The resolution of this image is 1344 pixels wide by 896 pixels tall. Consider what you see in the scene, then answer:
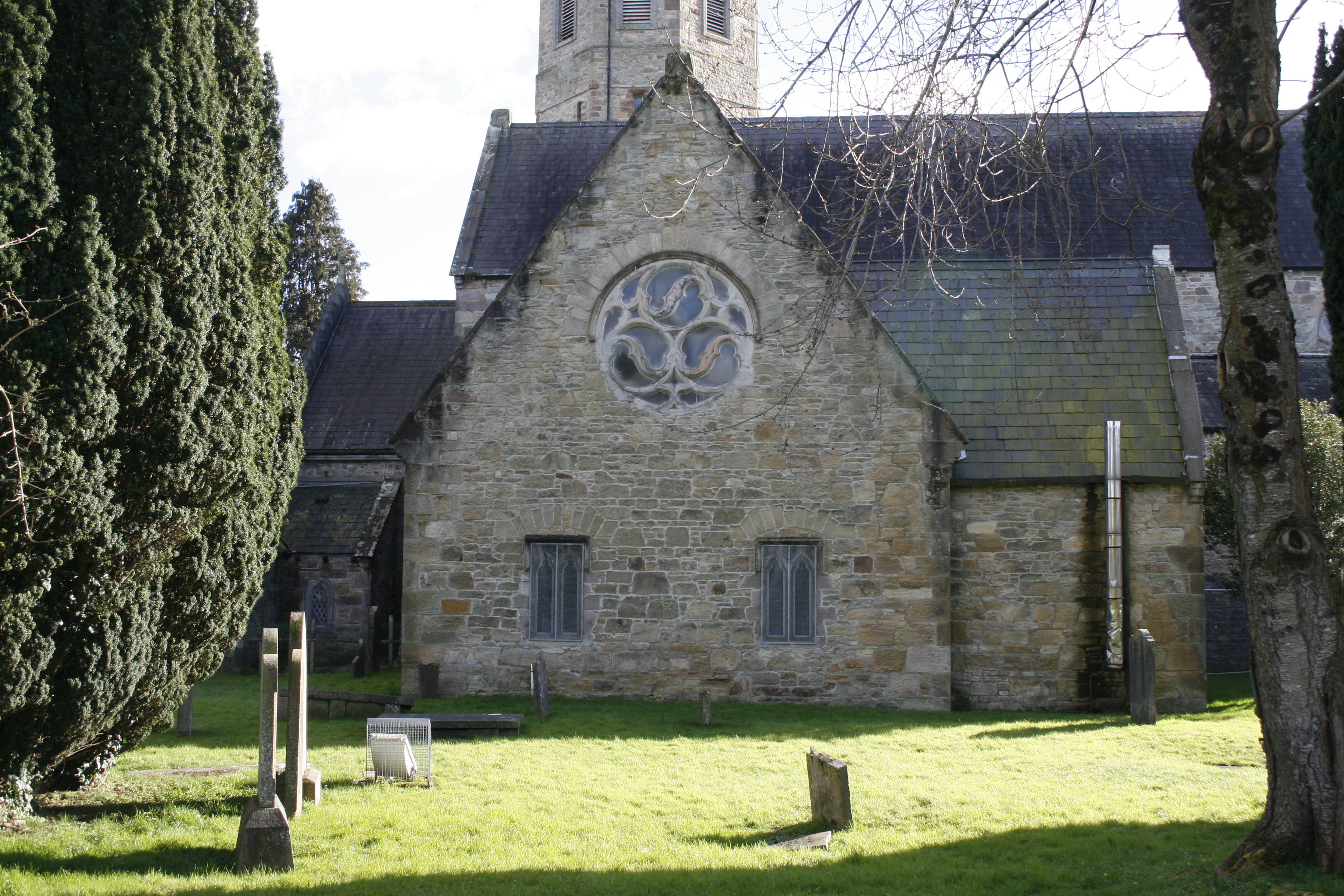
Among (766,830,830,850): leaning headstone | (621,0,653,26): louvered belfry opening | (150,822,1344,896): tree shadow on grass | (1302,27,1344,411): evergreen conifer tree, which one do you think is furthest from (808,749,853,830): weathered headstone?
(621,0,653,26): louvered belfry opening

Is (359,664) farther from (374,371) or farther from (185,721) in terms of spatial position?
(374,371)

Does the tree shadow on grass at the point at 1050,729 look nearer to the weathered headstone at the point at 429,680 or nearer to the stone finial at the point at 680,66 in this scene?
the weathered headstone at the point at 429,680

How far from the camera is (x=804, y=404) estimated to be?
563 inches

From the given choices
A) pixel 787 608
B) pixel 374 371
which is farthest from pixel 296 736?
pixel 374 371

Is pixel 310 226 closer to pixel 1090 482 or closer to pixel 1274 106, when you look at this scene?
pixel 1090 482

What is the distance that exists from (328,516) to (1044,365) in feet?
48.0

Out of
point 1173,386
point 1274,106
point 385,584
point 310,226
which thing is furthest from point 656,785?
point 310,226

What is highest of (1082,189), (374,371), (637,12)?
(637,12)

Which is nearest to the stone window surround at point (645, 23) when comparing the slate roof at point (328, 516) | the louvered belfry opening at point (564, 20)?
the louvered belfry opening at point (564, 20)

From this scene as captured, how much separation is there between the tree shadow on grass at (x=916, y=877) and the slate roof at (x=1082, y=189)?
15.0 m

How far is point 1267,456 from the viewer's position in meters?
6.79

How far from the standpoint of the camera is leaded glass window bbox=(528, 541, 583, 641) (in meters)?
14.6

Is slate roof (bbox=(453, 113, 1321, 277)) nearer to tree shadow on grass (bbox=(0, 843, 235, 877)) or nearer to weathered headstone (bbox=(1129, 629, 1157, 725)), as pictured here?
weathered headstone (bbox=(1129, 629, 1157, 725))

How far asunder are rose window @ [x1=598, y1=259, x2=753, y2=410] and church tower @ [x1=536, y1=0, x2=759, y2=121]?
16168 millimetres
